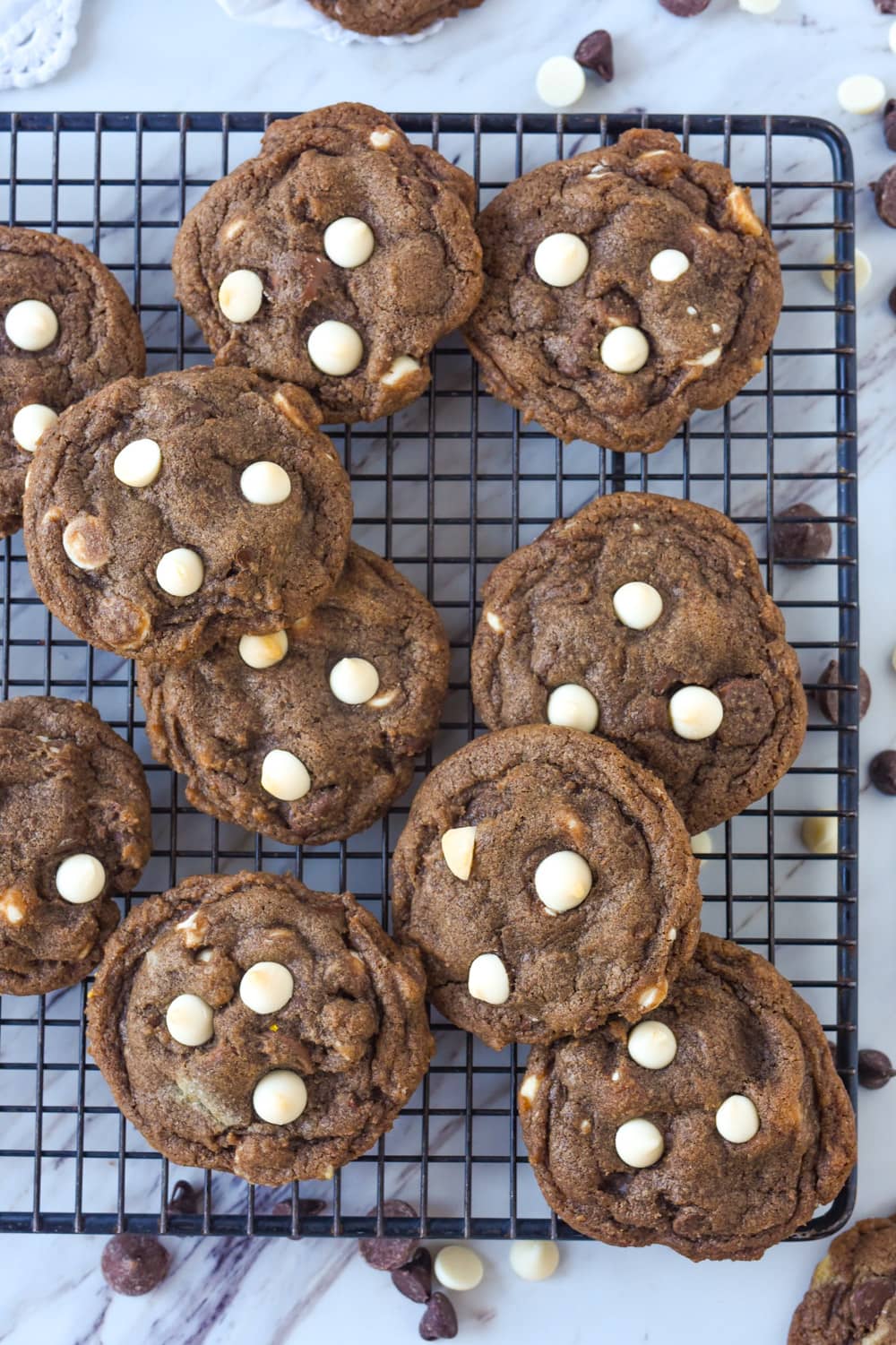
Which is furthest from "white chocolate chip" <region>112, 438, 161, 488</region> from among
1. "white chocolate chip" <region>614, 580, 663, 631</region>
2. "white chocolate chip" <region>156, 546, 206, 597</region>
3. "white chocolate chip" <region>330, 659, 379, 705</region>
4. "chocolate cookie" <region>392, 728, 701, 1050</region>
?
"white chocolate chip" <region>614, 580, 663, 631</region>

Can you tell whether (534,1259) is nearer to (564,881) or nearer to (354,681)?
(564,881)

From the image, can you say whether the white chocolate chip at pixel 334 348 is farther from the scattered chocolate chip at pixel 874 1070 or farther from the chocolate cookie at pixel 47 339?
the scattered chocolate chip at pixel 874 1070

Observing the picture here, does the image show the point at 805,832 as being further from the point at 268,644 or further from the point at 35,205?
the point at 35,205

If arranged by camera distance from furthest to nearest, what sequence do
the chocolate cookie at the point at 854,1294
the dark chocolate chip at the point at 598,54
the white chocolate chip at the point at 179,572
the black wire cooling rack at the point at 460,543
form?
the dark chocolate chip at the point at 598,54 → the black wire cooling rack at the point at 460,543 → the chocolate cookie at the point at 854,1294 → the white chocolate chip at the point at 179,572

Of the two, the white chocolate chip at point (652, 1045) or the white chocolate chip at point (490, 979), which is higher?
the white chocolate chip at point (490, 979)

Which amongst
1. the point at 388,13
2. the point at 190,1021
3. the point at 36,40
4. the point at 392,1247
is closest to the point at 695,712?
the point at 190,1021

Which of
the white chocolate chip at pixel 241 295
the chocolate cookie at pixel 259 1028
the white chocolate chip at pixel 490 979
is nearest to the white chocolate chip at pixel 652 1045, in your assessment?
the white chocolate chip at pixel 490 979

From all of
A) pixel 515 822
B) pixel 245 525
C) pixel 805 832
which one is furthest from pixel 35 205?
pixel 805 832
